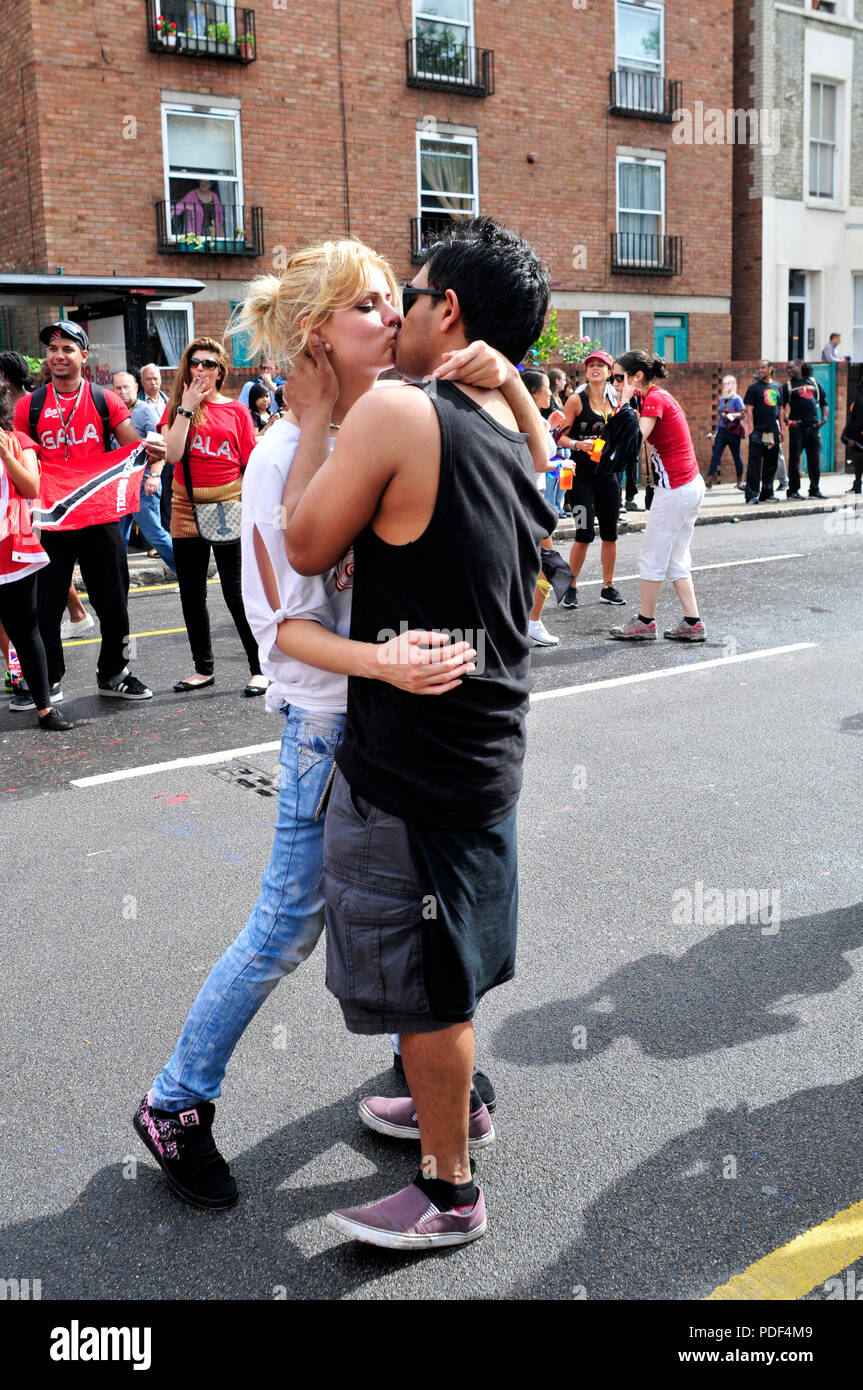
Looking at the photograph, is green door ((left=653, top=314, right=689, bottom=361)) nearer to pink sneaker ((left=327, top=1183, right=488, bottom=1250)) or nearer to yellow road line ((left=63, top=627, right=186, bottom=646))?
yellow road line ((left=63, top=627, right=186, bottom=646))

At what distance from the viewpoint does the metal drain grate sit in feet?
18.4

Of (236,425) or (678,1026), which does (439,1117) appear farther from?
(236,425)

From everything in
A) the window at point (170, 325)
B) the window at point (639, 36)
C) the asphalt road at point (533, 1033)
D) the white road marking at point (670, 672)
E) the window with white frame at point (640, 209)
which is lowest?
the asphalt road at point (533, 1033)

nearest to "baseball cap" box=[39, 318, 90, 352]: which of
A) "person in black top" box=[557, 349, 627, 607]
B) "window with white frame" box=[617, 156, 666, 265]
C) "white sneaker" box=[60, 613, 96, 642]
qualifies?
"white sneaker" box=[60, 613, 96, 642]

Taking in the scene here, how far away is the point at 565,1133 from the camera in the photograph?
2977mm

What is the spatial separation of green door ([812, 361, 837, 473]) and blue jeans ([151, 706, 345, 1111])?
947 inches

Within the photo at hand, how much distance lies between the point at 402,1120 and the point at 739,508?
53.9ft

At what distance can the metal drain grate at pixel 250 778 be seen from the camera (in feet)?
18.4

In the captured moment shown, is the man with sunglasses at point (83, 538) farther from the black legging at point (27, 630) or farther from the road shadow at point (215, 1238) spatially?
the road shadow at point (215, 1238)

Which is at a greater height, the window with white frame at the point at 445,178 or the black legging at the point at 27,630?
the window with white frame at the point at 445,178

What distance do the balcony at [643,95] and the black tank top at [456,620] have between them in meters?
23.8

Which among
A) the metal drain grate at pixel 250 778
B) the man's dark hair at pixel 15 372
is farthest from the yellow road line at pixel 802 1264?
the man's dark hair at pixel 15 372

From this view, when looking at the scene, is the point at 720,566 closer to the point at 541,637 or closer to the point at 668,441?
the point at 668,441
